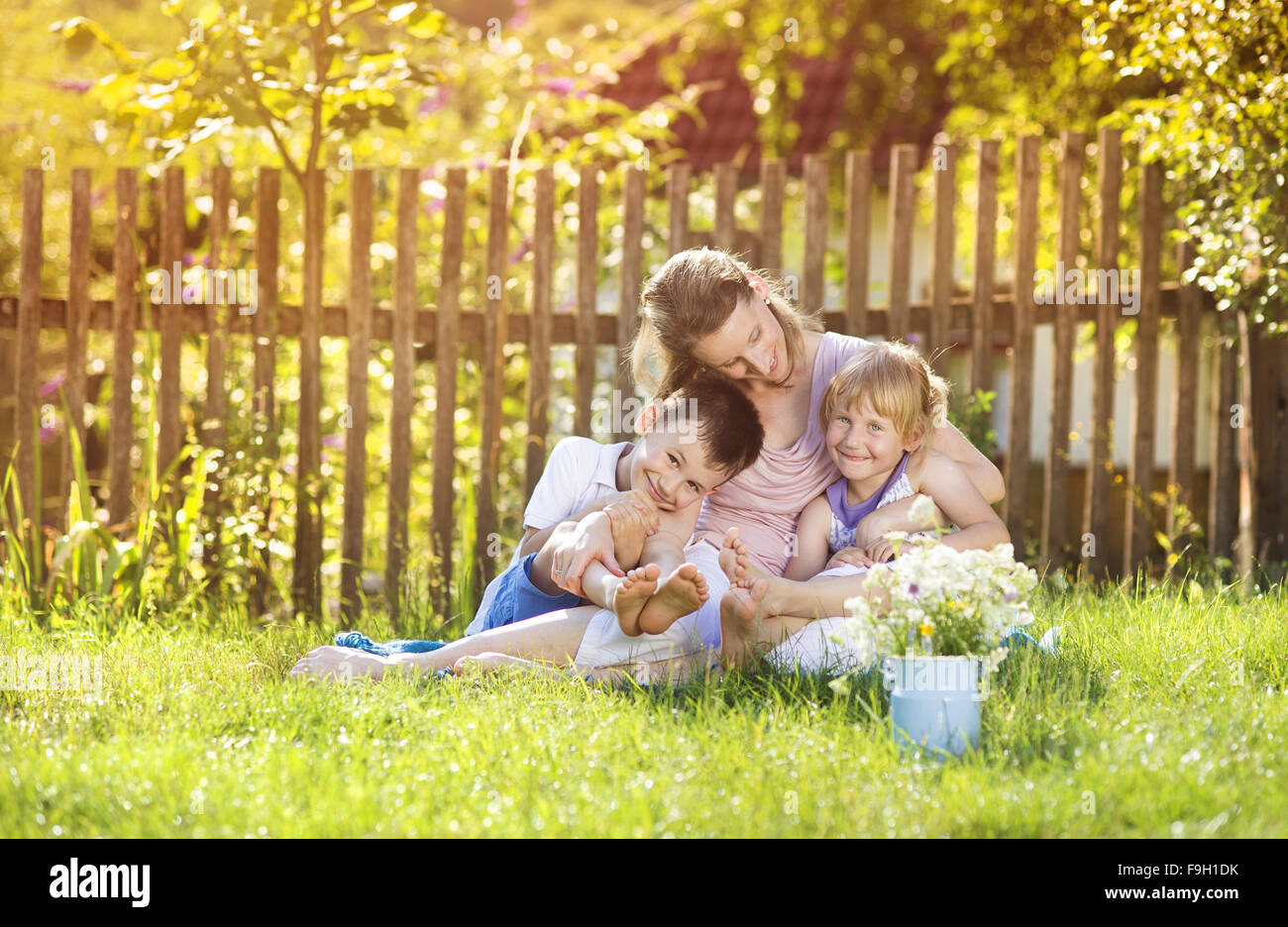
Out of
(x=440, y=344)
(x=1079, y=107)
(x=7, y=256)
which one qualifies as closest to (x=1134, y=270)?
(x=1079, y=107)

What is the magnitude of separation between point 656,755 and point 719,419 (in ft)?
3.97

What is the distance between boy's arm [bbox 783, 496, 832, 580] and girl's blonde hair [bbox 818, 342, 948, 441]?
0.95 feet

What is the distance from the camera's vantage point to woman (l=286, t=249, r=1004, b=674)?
3.20 m

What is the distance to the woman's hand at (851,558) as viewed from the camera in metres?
3.37

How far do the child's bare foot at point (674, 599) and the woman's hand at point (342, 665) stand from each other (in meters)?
0.73

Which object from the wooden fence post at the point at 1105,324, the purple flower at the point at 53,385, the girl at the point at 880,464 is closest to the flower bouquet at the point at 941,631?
the girl at the point at 880,464

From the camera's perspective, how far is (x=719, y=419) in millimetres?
3389

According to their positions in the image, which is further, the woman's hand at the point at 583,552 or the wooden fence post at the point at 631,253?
the wooden fence post at the point at 631,253

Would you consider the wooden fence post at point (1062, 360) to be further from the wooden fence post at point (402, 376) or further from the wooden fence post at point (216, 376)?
the wooden fence post at point (216, 376)

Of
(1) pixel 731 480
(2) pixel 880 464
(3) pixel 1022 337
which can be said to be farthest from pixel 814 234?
(2) pixel 880 464

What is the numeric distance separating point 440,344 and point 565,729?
2.38 m

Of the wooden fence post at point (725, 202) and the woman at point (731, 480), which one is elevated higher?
the wooden fence post at point (725, 202)
